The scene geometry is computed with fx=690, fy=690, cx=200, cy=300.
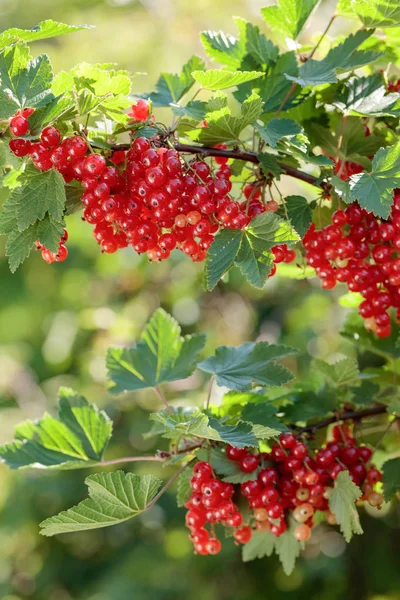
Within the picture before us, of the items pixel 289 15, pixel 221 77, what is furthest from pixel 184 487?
pixel 289 15

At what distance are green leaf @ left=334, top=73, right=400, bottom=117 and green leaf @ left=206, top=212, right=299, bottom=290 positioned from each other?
9.3 inches

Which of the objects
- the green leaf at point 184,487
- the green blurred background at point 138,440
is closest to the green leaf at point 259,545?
the green leaf at point 184,487

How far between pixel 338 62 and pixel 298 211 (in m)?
0.23

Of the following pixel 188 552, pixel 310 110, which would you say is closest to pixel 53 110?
pixel 310 110

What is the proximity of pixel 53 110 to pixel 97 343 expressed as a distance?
2.32 meters

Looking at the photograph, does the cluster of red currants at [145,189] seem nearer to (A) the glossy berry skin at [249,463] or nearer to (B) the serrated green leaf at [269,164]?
(B) the serrated green leaf at [269,164]

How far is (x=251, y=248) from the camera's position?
36.5 inches

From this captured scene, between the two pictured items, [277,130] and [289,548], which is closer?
[277,130]

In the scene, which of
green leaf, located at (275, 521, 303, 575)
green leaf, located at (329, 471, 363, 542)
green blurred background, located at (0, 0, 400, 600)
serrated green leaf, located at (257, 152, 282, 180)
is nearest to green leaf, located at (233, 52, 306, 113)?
serrated green leaf, located at (257, 152, 282, 180)

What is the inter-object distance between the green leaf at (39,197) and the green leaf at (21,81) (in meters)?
0.09

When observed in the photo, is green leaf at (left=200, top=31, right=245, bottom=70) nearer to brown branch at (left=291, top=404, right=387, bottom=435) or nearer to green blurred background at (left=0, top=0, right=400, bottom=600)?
brown branch at (left=291, top=404, right=387, bottom=435)

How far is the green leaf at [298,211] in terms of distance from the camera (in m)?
1.05

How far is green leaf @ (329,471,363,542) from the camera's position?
1.01m

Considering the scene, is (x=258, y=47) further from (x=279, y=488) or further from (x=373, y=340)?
(x=279, y=488)
